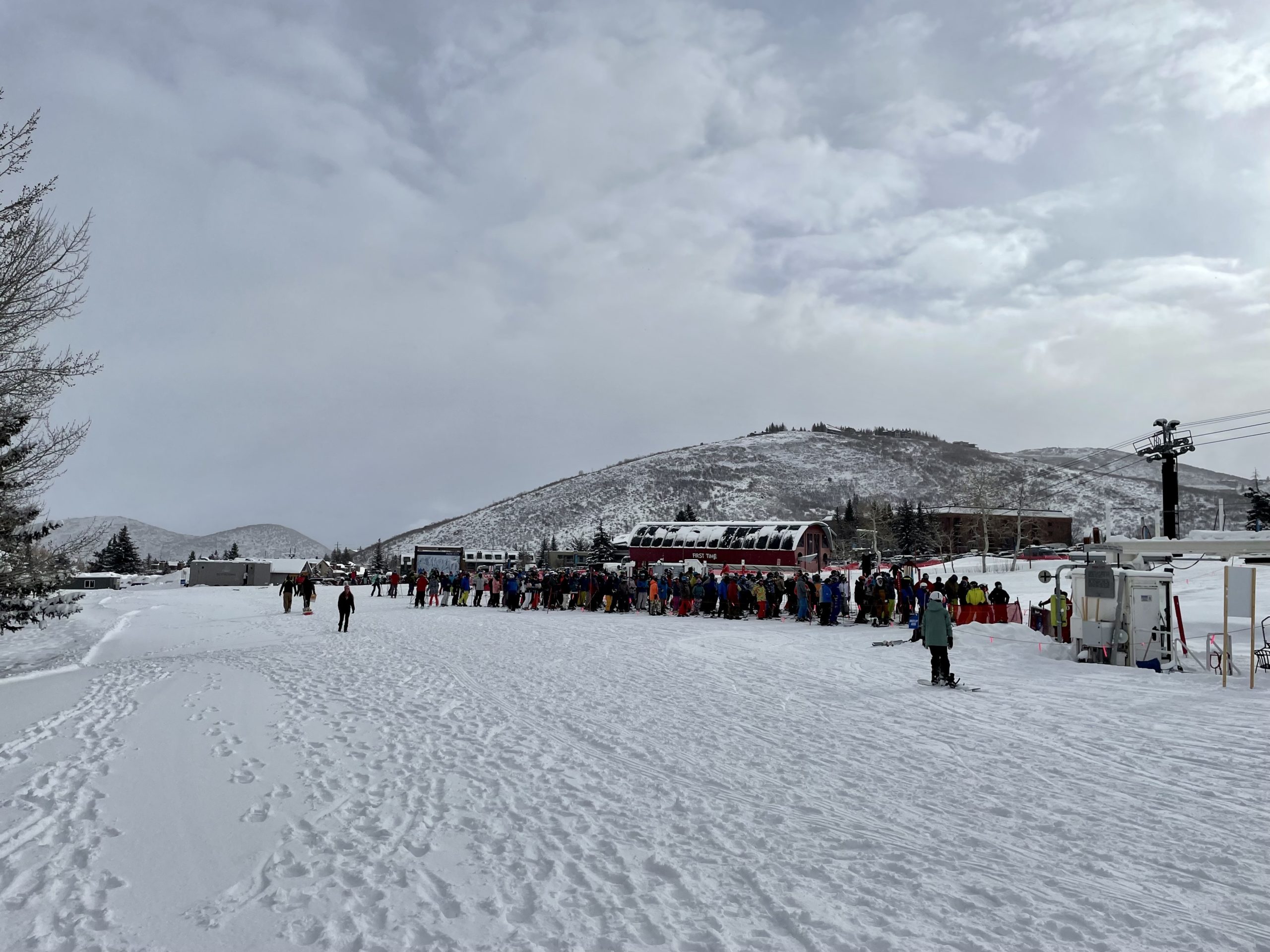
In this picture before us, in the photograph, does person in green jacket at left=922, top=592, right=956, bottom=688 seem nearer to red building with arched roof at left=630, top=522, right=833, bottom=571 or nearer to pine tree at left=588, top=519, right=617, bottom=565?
red building with arched roof at left=630, top=522, right=833, bottom=571

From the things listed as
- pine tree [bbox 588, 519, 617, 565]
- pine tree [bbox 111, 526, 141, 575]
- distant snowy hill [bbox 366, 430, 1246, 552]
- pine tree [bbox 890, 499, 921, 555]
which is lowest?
pine tree [bbox 111, 526, 141, 575]

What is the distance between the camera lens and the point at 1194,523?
519 feet

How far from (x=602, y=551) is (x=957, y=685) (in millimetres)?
57790

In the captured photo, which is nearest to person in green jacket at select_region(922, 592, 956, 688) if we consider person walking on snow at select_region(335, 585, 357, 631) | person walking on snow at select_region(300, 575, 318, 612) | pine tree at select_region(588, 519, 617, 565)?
person walking on snow at select_region(335, 585, 357, 631)

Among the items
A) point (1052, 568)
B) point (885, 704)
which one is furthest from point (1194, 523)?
point (885, 704)

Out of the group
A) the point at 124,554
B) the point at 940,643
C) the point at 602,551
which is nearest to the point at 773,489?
the point at 602,551

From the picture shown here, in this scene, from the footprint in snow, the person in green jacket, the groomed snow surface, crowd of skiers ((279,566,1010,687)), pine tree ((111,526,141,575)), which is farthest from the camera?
pine tree ((111,526,141,575))

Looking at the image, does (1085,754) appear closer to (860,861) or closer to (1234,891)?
(1234,891)

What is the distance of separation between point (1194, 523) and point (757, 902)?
192904 mm

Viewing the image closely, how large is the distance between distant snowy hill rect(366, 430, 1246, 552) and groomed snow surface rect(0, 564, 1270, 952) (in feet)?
357

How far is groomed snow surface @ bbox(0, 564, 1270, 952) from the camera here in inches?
161

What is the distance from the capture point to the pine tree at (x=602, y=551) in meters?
66.5

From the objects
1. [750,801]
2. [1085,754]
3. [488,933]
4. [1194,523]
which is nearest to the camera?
[488,933]

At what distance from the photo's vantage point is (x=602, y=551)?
6894 centimetres
